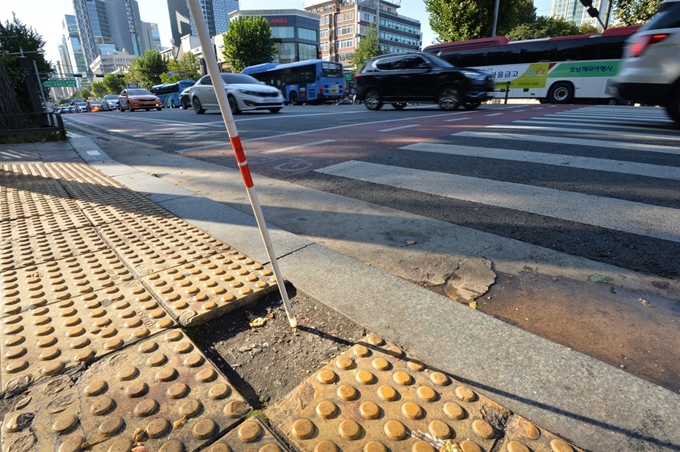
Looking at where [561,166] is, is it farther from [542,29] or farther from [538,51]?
[542,29]

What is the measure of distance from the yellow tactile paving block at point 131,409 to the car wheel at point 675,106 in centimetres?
865

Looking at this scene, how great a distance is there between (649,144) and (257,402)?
6567mm

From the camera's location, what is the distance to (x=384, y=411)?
4.21ft

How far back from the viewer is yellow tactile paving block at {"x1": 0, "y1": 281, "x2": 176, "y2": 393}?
1485 mm

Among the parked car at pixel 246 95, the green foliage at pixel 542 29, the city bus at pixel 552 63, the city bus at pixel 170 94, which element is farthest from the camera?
A: the green foliage at pixel 542 29

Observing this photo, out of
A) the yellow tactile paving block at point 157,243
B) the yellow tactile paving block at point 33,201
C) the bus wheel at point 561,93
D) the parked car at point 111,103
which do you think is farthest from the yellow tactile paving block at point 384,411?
the parked car at point 111,103

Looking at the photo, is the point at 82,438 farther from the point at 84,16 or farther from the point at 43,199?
the point at 84,16

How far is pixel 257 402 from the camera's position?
137 cm

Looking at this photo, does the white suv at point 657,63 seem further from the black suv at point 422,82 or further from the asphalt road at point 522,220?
the black suv at point 422,82

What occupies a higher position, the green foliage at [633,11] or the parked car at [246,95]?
the green foliage at [633,11]

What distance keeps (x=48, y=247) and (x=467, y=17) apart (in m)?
32.9

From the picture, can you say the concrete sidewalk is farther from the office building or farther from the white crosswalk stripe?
the office building

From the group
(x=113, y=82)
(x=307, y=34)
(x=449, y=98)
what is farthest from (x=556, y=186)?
(x=113, y=82)

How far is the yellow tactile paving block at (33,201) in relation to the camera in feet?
11.2
